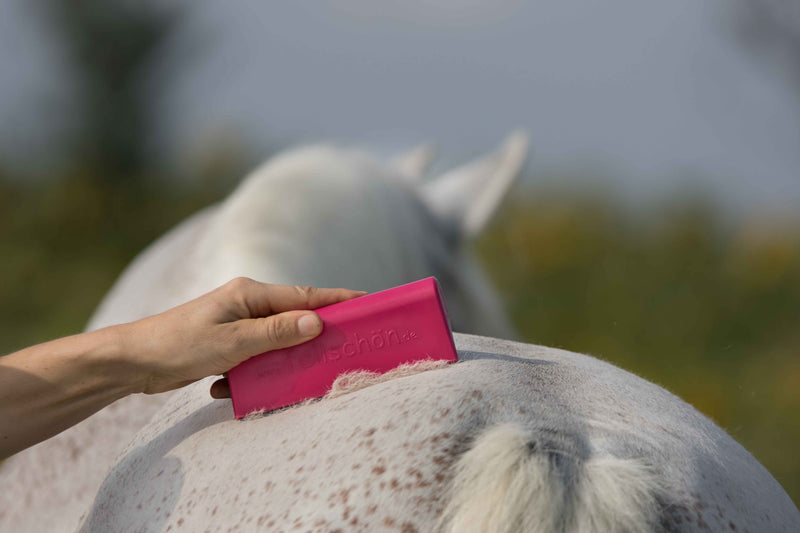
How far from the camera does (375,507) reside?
43 centimetres

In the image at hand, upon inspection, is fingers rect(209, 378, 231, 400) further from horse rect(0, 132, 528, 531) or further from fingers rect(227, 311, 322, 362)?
horse rect(0, 132, 528, 531)

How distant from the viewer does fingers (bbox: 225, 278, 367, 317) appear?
0.59 m

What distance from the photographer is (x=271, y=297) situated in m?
0.59

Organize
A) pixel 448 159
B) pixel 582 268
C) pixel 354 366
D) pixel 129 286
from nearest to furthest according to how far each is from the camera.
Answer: pixel 354 366
pixel 129 286
pixel 448 159
pixel 582 268

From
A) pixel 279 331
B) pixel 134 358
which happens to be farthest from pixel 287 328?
pixel 134 358

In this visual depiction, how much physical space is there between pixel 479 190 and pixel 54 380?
4.06 feet

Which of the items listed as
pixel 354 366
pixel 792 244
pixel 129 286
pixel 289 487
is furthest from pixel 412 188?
pixel 792 244

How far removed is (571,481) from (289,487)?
0.18 metres

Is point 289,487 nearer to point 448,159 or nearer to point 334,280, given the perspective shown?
point 334,280

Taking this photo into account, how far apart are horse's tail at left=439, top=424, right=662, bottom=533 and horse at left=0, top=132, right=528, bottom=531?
413mm

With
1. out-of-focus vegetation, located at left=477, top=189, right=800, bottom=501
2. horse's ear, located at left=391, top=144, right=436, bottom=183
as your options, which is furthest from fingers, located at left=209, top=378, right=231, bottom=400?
out-of-focus vegetation, located at left=477, top=189, right=800, bottom=501

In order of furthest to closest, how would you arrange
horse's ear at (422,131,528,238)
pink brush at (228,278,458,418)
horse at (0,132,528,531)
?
1. horse's ear at (422,131,528,238)
2. horse at (0,132,528,531)
3. pink brush at (228,278,458,418)

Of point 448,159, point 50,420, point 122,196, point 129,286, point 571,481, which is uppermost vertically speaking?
point 122,196

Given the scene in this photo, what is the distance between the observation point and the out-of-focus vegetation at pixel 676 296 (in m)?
2.66
